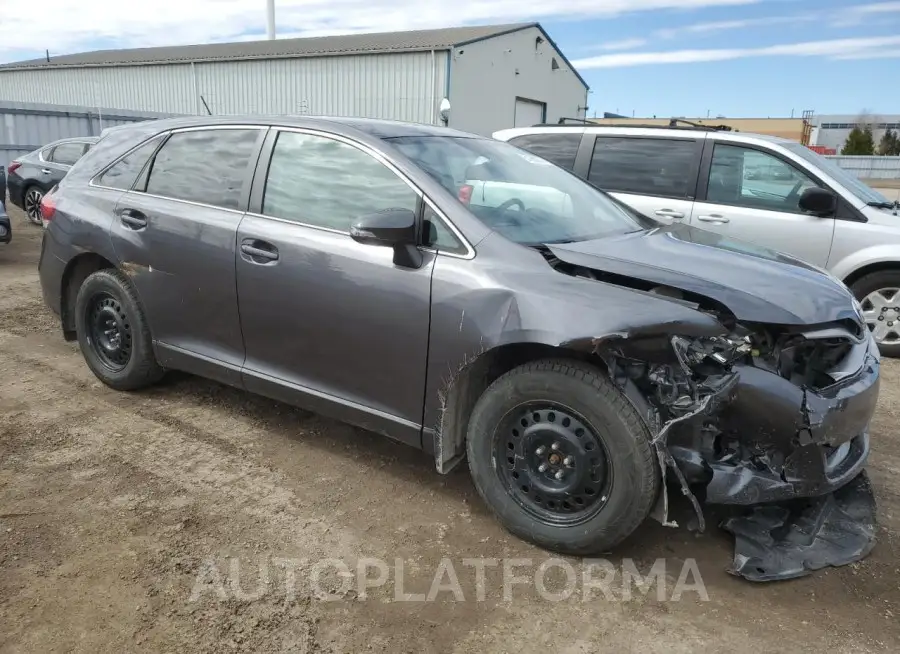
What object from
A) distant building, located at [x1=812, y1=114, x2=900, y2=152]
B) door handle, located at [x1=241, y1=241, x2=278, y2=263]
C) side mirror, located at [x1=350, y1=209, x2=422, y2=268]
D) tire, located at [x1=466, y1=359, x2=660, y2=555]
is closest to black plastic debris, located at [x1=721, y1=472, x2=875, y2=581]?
tire, located at [x1=466, y1=359, x2=660, y2=555]

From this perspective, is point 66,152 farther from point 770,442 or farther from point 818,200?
point 770,442

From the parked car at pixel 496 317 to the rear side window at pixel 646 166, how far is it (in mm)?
2401

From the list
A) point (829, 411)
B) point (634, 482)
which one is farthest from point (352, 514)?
point (829, 411)

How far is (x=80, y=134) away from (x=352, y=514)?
58.1ft

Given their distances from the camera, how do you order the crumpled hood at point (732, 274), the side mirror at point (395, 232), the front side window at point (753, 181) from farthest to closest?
1. the front side window at point (753, 181)
2. the side mirror at point (395, 232)
3. the crumpled hood at point (732, 274)

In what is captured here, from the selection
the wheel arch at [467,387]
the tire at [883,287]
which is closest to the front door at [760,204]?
the tire at [883,287]

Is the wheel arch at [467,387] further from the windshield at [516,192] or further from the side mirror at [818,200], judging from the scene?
the side mirror at [818,200]

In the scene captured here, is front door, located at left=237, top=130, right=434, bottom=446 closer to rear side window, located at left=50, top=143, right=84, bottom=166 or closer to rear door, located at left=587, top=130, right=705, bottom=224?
rear door, located at left=587, top=130, right=705, bottom=224

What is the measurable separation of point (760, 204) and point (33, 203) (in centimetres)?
1151

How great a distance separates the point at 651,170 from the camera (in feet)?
20.5

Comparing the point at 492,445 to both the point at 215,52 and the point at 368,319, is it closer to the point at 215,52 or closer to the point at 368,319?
the point at 368,319

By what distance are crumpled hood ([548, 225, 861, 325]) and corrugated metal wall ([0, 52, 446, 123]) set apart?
52.1ft

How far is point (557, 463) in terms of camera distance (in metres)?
2.73

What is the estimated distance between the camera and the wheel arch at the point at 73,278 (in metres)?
4.28
